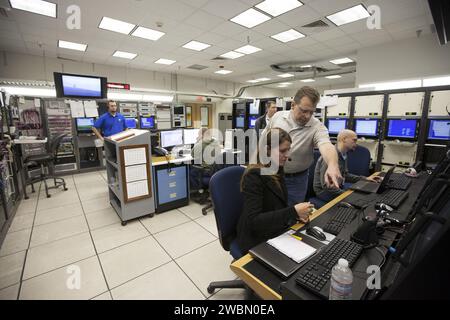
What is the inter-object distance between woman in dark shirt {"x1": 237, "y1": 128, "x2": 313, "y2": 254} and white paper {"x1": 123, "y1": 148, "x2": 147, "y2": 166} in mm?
1830

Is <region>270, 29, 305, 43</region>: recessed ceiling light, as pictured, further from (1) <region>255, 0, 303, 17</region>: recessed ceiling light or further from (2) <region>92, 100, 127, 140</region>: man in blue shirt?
(2) <region>92, 100, 127, 140</region>: man in blue shirt

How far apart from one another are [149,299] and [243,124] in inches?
194

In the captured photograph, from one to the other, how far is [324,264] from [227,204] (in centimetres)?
71

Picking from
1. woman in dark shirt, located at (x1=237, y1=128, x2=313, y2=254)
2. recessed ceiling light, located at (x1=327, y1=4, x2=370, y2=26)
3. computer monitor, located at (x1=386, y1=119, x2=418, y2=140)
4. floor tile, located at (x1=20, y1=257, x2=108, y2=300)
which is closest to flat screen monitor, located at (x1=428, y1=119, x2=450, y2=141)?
computer monitor, located at (x1=386, y1=119, x2=418, y2=140)

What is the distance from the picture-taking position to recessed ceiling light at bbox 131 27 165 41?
14.6 ft

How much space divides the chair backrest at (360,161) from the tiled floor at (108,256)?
2112 millimetres

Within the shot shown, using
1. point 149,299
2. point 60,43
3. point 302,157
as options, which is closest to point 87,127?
point 60,43

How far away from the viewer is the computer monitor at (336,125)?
3748 mm

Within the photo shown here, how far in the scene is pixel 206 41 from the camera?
16.6ft

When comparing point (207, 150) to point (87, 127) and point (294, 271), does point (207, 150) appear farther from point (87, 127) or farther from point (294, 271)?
point (87, 127)

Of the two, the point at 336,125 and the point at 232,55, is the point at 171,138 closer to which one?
the point at 336,125

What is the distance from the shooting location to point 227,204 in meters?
1.47

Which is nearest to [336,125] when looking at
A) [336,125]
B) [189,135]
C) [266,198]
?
[336,125]

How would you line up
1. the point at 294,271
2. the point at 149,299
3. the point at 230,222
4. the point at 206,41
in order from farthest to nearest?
the point at 206,41, the point at 149,299, the point at 230,222, the point at 294,271
